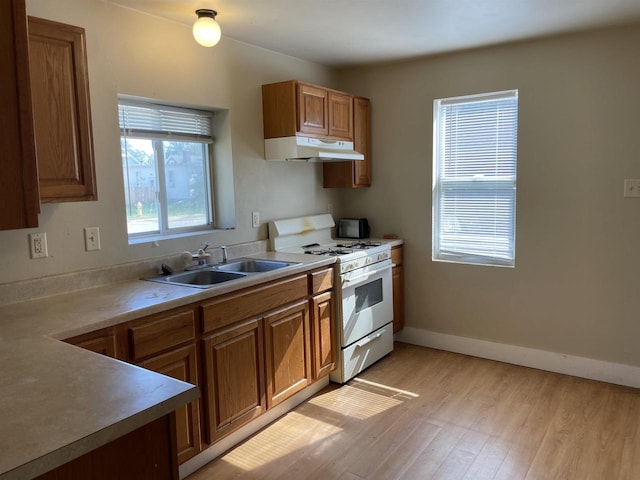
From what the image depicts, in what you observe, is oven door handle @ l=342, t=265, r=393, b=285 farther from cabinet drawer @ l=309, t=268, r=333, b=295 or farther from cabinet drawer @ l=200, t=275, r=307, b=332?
cabinet drawer @ l=200, t=275, r=307, b=332

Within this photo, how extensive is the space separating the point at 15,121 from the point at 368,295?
103 inches

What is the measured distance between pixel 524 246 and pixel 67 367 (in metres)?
3.14

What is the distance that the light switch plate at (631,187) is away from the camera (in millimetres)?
3061

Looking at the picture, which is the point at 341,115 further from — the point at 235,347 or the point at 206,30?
the point at 235,347

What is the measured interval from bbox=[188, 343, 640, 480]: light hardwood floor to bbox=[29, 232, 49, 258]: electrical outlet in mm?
1301

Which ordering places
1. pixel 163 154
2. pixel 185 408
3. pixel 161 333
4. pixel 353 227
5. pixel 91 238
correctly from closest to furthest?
pixel 161 333
pixel 185 408
pixel 91 238
pixel 163 154
pixel 353 227

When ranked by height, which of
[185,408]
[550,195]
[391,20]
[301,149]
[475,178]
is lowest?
[185,408]

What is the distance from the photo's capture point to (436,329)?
399 cm

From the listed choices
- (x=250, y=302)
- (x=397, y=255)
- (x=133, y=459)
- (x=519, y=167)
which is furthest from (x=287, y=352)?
(x=519, y=167)

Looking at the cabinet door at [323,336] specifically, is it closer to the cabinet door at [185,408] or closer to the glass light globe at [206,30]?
the cabinet door at [185,408]

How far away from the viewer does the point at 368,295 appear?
3.57m

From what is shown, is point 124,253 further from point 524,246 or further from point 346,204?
point 524,246

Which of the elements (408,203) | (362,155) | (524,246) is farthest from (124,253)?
(524,246)

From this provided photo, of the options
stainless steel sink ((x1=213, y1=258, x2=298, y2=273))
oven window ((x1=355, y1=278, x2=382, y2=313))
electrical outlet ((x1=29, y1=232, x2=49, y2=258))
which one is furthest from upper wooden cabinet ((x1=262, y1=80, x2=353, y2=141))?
electrical outlet ((x1=29, y1=232, x2=49, y2=258))
